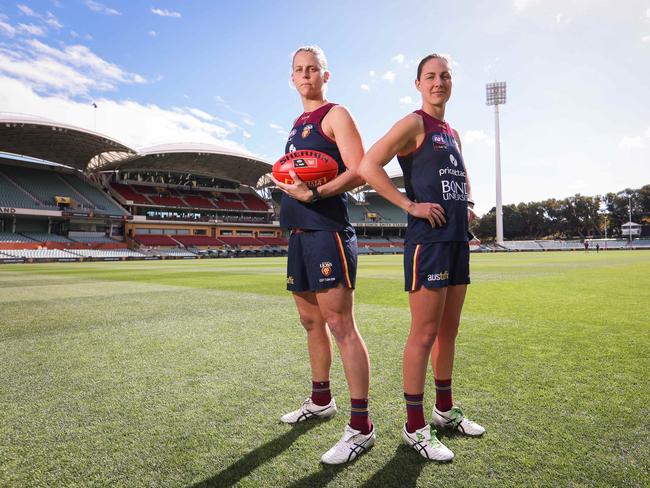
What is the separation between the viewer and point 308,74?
276 cm

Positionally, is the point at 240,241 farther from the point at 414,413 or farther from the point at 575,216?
the point at 575,216

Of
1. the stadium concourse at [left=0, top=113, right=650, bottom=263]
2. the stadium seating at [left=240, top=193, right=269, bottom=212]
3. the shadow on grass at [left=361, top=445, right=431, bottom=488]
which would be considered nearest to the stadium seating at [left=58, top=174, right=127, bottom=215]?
the stadium concourse at [left=0, top=113, right=650, bottom=263]

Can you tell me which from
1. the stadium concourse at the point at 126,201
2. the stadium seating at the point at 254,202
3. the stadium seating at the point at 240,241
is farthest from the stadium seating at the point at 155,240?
the stadium seating at the point at 254,202

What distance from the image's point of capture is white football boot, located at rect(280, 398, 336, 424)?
2.79 meters

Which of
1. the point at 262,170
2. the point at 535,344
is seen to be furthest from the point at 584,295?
the point at 262,170

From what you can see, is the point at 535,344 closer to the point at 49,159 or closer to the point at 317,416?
the point at 317,416

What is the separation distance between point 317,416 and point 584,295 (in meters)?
8.03

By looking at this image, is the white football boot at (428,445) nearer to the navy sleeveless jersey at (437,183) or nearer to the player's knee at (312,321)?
the player's knee at (312,321)

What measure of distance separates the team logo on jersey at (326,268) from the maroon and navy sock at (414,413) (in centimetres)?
88

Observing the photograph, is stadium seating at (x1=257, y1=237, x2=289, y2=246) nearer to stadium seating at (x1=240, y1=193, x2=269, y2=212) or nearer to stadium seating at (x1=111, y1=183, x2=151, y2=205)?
stadium seating at (x1=240, y1=193, x2=269, y2=212)

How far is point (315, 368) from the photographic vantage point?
296 centimetres

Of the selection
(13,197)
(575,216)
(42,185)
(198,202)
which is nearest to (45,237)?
(13,197)

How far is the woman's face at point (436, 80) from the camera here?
2.64 m

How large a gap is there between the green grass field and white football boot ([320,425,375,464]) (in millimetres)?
74
